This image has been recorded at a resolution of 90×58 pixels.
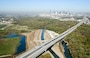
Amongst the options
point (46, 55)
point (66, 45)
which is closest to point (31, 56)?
point (46, 55)

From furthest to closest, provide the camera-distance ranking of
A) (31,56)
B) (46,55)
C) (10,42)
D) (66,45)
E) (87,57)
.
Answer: (10,42) → (66,45) → (46,55) → (87,57) → (31,56)

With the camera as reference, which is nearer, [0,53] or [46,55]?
[46,55]

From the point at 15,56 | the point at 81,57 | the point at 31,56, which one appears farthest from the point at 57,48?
the point at 31,56

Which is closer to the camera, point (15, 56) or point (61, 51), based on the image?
point (15, 56)

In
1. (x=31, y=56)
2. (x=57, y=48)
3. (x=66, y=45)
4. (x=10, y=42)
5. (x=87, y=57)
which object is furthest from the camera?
(x=10, y=42)

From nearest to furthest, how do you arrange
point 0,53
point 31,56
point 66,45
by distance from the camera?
point 31,56 < point 0,53 < point 66,45

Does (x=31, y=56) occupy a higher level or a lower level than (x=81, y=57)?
higher

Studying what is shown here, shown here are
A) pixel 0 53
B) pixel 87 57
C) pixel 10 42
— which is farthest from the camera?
pixel 10 42

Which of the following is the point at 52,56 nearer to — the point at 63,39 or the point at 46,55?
the point at 46,55

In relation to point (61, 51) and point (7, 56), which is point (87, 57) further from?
→ point (7, 56)
